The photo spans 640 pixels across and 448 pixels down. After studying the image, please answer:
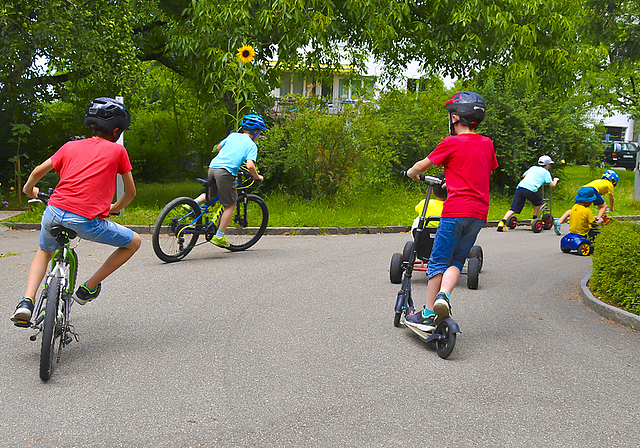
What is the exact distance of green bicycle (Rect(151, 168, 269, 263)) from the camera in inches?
336

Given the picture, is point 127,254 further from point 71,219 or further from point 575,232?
point 575,232

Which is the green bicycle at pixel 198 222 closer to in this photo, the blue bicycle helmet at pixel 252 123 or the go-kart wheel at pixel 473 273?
the blue bicycle helmet at pixel 252 123

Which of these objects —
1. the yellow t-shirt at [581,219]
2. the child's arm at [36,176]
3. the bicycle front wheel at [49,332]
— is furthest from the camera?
the yellow t-shirt at [581,219]

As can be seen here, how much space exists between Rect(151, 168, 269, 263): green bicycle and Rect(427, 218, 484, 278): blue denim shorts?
428 centimetres

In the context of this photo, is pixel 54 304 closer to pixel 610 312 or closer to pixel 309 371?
pixel 309 371

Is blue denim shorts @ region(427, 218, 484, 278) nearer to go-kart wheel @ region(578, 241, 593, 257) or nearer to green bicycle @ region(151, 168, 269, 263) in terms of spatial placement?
green bicycle @ region(151, 168, 269, 263)

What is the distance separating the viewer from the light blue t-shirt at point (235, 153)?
9008 millimetres

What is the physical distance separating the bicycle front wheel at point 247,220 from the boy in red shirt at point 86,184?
4.83 meters

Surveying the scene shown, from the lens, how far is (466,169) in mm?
4938

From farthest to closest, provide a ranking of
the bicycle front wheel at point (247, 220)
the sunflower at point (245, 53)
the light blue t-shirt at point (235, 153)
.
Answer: the sunflower at point (245, 53), the bicycle front wheel at point (247, 220), the light blue t-shirt at point (235, 153)

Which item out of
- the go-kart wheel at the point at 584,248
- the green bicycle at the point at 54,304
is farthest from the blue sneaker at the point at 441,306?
the go-kart wheel at the point at 584,248

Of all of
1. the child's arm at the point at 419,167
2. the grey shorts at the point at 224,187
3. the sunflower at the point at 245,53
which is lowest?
the grey shorts at the point at 224,187

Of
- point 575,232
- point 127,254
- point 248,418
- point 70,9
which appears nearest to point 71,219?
point 127,254

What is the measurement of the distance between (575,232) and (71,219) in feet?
29.7
